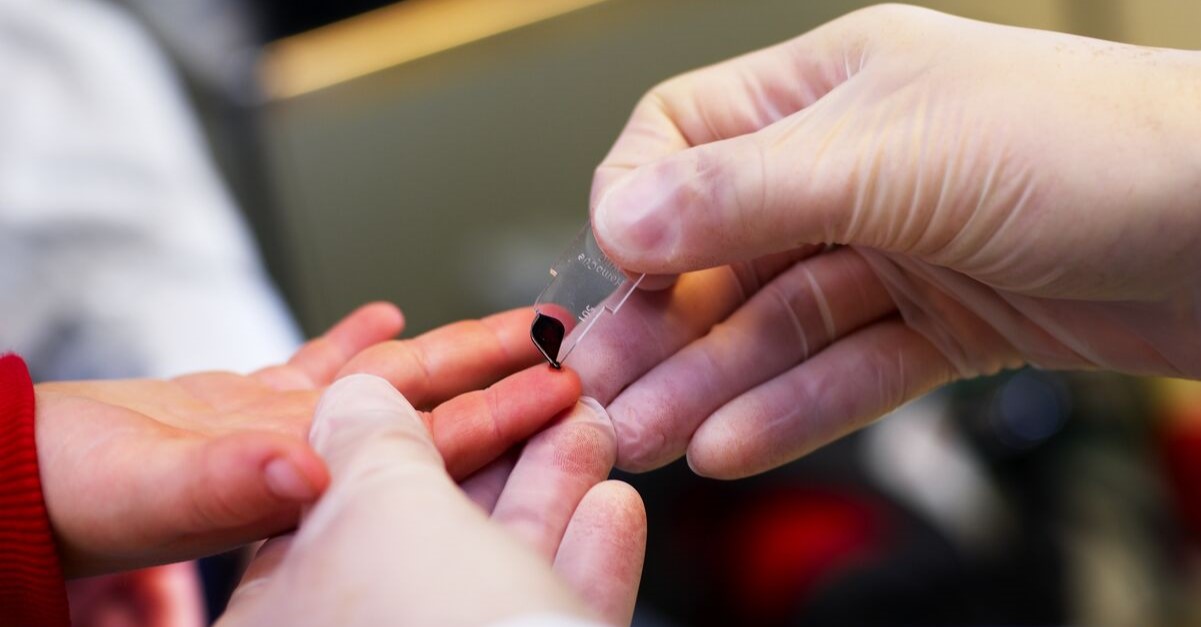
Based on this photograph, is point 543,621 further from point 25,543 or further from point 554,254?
point 554,254

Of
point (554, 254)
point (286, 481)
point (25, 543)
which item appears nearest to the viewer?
point (286, 481)

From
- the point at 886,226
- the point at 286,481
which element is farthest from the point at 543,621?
the point at 886,226

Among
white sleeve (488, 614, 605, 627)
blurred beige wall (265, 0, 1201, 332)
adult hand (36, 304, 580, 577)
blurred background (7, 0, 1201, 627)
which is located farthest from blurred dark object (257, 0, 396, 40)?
white sleeve (488, 614, 605, 627)

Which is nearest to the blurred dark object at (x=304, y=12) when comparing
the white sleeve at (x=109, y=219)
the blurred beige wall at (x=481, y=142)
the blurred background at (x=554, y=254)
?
the blurred background at (x=554, y=254)

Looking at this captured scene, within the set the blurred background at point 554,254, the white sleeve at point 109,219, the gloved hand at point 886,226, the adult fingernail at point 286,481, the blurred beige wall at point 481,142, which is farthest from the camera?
the blurred beige wall at point 481,142

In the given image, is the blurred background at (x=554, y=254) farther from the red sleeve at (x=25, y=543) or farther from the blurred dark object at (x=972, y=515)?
the red sleeve at (x=25, y=543)

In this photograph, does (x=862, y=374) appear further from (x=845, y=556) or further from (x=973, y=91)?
(x=845, y=556)

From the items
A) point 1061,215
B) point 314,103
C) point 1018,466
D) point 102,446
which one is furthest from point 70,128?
point 1018,466
